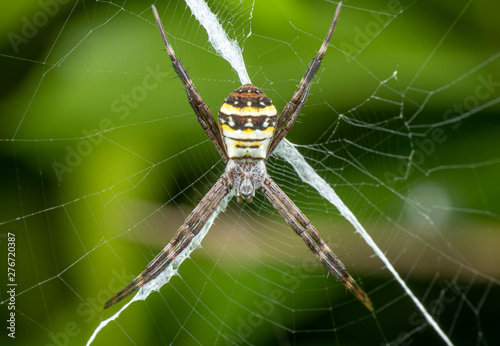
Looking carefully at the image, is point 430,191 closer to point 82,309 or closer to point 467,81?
point 467,81

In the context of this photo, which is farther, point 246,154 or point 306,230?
point 306,230

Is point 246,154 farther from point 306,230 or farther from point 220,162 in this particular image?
point 306,230

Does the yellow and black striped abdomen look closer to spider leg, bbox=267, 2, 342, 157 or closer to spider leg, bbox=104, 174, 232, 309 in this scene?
spider leg, bbox=267, 2, 342, 157

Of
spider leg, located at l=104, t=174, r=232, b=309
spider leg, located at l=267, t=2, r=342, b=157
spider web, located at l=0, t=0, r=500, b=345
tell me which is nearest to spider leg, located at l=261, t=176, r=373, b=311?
spider web, located at l=0, t=0, r=500, b=345

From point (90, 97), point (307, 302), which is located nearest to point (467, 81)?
point (307, 302)

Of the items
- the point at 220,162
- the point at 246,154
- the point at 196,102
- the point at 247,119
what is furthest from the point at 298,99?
the point at 220,162
